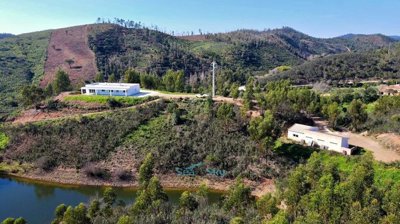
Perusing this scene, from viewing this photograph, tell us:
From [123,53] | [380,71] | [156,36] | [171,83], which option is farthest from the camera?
[156,36]

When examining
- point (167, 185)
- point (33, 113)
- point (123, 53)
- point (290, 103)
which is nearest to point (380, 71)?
point (290, 103)

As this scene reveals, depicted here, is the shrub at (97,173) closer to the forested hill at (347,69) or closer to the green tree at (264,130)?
the green tree at (264,130)

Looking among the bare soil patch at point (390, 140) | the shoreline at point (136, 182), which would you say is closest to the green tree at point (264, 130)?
the shoreline at point (136, 182)

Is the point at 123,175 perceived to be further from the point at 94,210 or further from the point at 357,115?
the point at 357,115

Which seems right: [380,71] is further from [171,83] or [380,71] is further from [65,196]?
[65,196]

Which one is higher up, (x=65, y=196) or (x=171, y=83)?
(x=171, y=83)
